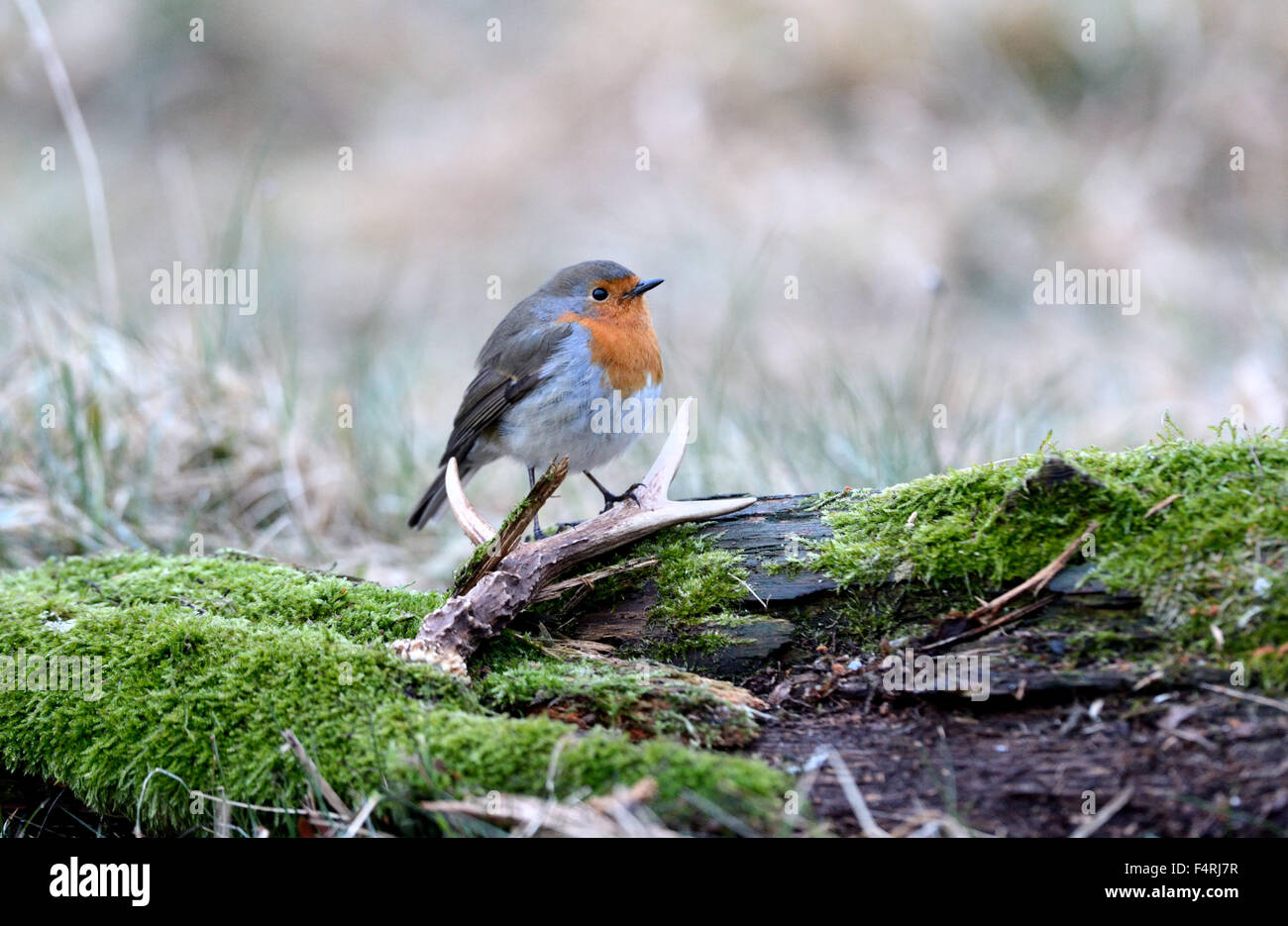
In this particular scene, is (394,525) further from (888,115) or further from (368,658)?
(888,115)

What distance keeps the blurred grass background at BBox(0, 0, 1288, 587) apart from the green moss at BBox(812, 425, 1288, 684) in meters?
2.02

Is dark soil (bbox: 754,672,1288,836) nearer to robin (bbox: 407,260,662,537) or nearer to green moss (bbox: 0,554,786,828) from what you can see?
green moss (bbox: 0,554,786,828)

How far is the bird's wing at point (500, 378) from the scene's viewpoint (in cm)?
480

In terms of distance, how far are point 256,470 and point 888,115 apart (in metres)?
7.55

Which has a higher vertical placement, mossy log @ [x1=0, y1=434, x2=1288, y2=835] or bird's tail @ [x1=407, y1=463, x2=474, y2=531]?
bird's tail @ [x1=407, y1=463, x2=474, y2=531]

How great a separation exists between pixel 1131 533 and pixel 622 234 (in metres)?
8.43

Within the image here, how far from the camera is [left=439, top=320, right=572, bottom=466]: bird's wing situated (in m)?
4.80

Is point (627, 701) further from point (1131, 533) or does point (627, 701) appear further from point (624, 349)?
point (624, 349)

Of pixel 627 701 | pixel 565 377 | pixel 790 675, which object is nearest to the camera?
pixel 627 701

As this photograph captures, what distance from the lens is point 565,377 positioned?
465 centimetres

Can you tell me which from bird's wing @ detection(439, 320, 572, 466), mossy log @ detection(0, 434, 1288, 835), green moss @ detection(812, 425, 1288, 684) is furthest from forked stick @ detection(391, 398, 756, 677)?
bird's wing @ detection(439, 320, 572, 466)

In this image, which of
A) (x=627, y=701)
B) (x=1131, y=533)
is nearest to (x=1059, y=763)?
(x=1131, y=533)
